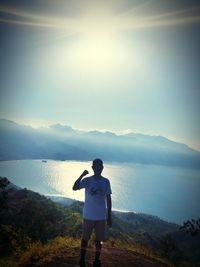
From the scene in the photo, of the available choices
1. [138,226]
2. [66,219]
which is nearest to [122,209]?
[138,226]

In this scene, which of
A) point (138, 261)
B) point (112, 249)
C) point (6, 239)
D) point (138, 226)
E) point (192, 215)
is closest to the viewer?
point (138, 261)

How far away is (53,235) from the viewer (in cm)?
4497

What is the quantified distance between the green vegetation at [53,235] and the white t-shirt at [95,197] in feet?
5.87

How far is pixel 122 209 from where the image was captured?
144m

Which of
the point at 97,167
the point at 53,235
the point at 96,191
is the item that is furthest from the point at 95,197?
the point at 53,235

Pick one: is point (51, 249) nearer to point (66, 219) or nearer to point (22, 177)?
point (66, 219)

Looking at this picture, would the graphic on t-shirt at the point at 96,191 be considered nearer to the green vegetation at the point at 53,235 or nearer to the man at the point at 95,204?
the man at the point at 95,204

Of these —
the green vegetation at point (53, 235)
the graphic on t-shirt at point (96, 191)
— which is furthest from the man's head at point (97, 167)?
the green vegetation at point (53, 235)

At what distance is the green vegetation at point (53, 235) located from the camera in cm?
844

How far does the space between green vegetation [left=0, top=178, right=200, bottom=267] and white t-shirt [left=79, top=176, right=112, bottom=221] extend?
1789 millimetres

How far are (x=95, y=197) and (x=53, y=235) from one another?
1651 inches

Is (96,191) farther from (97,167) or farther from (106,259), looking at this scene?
(106,259)

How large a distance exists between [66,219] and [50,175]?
130 metres

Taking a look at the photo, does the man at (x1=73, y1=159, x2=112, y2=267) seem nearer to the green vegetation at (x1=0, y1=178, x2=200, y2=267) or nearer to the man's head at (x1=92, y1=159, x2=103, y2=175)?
the man's head at (x1=92, y1=159, x2=103, y2=175)
